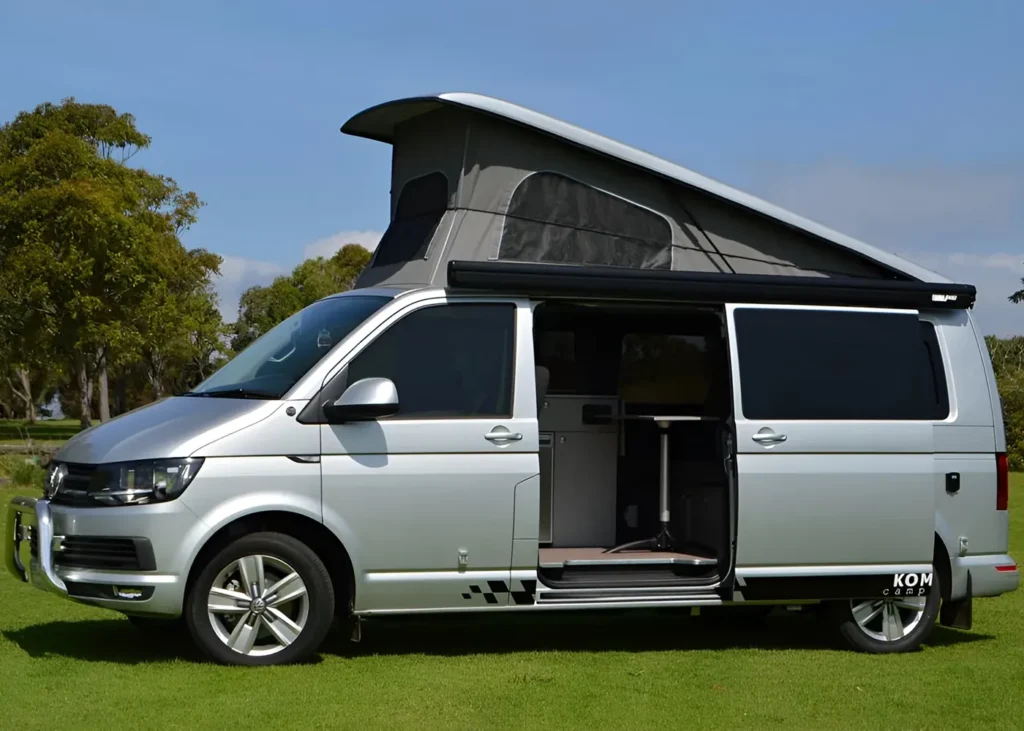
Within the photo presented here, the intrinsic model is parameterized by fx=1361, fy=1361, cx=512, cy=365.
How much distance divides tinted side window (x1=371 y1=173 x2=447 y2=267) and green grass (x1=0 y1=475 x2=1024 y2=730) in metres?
2.47

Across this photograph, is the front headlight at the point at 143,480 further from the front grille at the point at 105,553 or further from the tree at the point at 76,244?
the tree at the point at 76,244

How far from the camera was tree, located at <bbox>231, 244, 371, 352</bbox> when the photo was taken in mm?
59281

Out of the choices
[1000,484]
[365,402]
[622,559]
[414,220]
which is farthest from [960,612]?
[414,220]

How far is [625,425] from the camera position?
940cm

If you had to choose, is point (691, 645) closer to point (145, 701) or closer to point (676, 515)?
point (676, 515)

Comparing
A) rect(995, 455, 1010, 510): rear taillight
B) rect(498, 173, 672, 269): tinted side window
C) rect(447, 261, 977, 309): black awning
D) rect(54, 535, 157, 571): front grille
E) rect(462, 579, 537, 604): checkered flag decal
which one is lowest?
rect(462, 579, 537, 604): checkered flag decal

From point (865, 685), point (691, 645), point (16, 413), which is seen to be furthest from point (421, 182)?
point (16, 413)

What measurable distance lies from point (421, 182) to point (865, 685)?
4265mm

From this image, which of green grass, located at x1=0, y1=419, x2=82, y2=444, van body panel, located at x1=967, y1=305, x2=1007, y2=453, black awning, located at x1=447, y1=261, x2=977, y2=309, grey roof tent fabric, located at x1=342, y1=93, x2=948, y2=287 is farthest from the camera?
green grass, located at x1=0, y1=419, x2=82, y2=444

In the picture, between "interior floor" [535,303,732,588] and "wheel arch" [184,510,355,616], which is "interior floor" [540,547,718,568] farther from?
"wheel arch" [184,510,355,616]

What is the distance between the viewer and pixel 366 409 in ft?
24.1

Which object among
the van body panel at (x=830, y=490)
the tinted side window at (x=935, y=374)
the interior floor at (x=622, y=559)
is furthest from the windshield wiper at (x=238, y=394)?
the tinted side window at (x=935, y=374)

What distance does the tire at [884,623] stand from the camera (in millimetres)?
8562

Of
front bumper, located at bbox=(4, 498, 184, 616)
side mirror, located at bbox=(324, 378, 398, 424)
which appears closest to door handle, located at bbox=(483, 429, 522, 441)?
side mirror, located at bbox=(324, 378, 398, 424)
